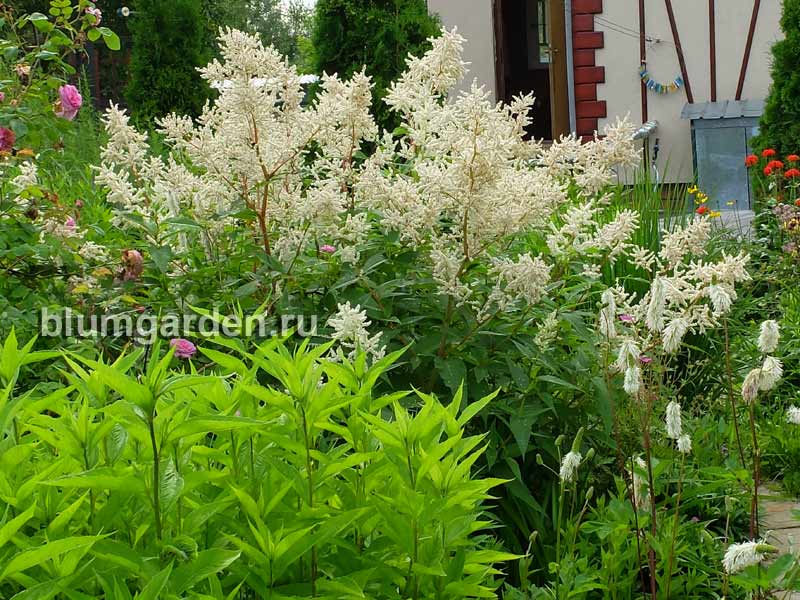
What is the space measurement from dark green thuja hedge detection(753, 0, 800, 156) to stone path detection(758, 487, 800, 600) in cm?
515

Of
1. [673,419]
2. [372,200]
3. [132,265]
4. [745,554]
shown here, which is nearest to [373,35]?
[132,265]

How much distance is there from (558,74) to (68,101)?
35.0ft

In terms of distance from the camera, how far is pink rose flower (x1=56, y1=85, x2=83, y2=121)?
403cm

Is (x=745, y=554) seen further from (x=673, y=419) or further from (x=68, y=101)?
(x=68, y=101)

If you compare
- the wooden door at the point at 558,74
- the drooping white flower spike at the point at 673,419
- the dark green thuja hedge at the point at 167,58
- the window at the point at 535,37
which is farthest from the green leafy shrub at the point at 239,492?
the window at the point at 535,37

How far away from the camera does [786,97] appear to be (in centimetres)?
841

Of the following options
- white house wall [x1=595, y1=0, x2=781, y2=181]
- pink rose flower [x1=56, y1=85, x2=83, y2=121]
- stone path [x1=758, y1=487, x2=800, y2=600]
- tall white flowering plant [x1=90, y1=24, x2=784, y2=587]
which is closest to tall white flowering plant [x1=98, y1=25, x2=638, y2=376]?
tall white flowering plant [x1=90, y1=24, x2=784, y2=587]

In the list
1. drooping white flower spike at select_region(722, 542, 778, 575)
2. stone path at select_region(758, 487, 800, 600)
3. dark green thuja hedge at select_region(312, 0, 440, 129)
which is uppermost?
dark green thuja hedge at select_region(312, 0, 440, 129)

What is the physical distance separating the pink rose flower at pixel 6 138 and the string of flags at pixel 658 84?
1039 cm

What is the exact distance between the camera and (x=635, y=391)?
2166 millimetres

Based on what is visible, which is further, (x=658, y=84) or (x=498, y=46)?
(x=498, y=46)

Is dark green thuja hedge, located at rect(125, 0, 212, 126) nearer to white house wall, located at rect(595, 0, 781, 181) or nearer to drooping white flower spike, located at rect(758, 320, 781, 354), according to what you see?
white house wall, located at rect(595, 0, 781, 181)

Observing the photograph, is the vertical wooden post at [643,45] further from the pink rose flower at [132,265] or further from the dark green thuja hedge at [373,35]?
the pink rose flower at [132,265]

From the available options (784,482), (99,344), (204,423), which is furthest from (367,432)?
(784,482)
